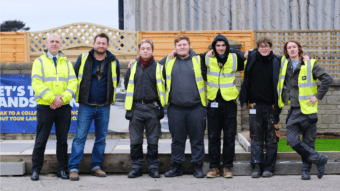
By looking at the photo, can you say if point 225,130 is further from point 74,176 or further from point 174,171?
point 74,176

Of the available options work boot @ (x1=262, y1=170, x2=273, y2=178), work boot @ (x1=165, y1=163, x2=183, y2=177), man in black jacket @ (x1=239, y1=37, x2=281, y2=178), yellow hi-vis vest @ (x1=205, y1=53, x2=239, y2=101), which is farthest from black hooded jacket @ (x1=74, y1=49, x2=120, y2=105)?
work boot @ (x1=262, y1=170, x2=273, y2=178)

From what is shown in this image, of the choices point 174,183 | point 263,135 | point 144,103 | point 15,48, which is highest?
point 15,48

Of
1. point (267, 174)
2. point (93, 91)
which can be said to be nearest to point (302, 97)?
point (267, 174)

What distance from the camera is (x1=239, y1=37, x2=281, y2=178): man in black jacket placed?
4.84 meters

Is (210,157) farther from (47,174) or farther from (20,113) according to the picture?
(20,113)

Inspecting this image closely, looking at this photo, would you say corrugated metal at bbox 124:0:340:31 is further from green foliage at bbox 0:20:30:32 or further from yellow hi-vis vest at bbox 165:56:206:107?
green foliage at bbox 0:20:30:32

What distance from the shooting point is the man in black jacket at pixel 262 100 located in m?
4.84

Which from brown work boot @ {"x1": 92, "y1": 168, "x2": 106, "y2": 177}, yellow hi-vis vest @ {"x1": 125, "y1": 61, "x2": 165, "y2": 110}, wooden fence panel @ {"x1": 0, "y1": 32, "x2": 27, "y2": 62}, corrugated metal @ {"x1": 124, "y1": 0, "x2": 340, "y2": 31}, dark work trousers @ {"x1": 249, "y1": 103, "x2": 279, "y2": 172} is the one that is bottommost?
brown work boot @ {"x1": 92, "y1": 168, "x2": 106, "y2": 177}

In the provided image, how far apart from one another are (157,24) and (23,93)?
4.23 m

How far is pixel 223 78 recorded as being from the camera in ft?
16.0

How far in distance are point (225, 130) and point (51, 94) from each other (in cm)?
246

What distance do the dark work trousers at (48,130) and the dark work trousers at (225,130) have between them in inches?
80.9

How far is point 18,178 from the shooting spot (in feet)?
16.4

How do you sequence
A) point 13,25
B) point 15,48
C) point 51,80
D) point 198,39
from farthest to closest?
point 13,25, point 15,48, point 198,39, point 51,80
